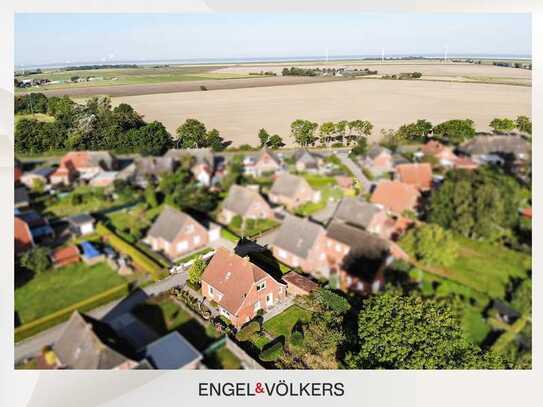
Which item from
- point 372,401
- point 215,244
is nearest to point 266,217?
point 215,244

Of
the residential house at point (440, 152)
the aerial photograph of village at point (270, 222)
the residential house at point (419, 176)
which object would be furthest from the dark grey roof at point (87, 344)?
the residential house at point (440, 152)

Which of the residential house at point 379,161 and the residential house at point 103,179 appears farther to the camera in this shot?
the residential house at point 379,161

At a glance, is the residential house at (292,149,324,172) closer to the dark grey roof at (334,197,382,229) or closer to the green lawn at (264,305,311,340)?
the dark grey roof at (334,197,382,229)

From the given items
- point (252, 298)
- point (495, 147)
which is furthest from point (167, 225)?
point (495, 147)

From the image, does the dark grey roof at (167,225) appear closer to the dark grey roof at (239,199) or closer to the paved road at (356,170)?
the dark grey roof at (239,199)

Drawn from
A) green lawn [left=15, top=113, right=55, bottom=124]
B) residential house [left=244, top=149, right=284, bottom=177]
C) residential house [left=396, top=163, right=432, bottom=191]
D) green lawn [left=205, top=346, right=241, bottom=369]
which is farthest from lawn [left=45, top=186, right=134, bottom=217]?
residential house [left=396, top=163, right=432, bottom=191]

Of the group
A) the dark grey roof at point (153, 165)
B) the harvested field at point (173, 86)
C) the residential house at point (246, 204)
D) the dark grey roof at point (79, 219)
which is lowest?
the dark grey roof at point (79, 219)
